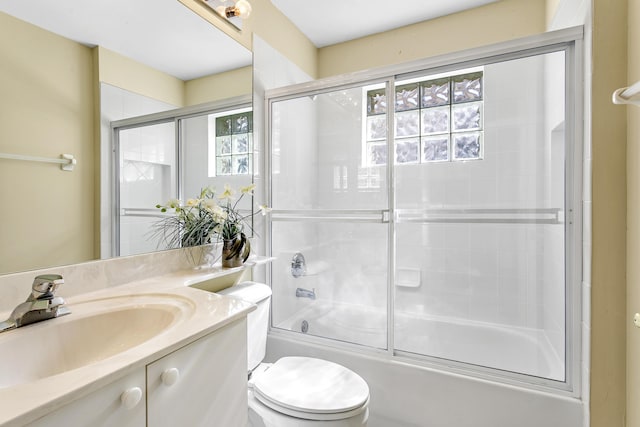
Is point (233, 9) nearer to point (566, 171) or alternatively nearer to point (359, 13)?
point (359, 13)

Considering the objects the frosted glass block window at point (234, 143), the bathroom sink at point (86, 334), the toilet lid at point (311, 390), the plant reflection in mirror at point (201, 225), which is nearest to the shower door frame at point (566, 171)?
the toilet lid at point (311, 390)

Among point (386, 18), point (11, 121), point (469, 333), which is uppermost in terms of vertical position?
point (386, 18)

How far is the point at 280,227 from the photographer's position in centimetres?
205

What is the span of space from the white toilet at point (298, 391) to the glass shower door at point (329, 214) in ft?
2.16

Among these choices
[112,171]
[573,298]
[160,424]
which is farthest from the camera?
[573,298]

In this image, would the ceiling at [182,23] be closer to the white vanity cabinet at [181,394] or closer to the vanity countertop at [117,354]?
the vanity countertop at [117,354]

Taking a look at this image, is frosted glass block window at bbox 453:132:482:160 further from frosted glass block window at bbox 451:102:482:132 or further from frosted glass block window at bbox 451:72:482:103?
frosted glass block window at bbox 451:72:482:103

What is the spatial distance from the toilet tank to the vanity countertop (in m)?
0.20

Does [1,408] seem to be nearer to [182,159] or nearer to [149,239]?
[149,239]

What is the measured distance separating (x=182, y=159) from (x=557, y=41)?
1765 millimetres

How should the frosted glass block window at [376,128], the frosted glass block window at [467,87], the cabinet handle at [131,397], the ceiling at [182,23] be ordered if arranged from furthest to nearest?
the frosted glass block window at [467,87]
the frosted glass block window at [376,128]
the ceiling at [182,23]
the cabinet handle at [131,397]

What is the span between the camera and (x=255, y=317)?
4.49ft

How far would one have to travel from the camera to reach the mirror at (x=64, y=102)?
84cm

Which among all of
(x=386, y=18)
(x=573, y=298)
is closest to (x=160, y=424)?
(x=573, y=298)
